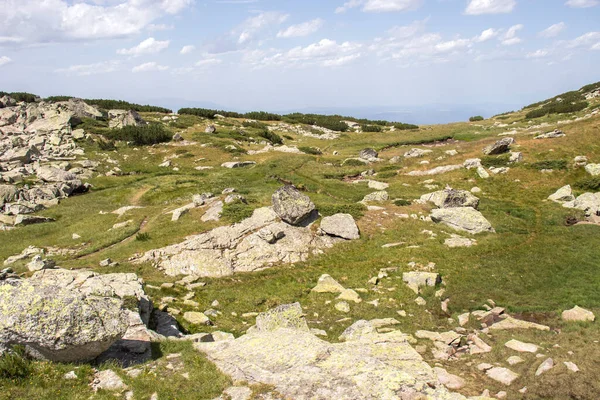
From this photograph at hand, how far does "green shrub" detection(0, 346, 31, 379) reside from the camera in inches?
478

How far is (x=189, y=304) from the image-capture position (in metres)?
26.7

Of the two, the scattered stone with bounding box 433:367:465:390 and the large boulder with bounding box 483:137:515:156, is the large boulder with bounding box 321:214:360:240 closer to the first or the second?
the scattered stone with bounding box 433:367:465:390

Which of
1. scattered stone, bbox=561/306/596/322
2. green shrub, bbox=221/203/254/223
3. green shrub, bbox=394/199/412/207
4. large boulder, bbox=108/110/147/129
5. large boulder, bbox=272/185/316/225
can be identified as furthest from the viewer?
large boulder, bbox=108/110/147/129

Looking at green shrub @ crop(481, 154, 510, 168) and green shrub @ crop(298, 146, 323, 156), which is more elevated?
green shrub @ crop(298, 146, 323, 156)

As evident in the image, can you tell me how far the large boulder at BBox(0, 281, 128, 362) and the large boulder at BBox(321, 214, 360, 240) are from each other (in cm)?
2531

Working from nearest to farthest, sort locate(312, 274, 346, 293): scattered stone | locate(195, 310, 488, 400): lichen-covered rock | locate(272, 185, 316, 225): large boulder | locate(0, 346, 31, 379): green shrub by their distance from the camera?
1. locate(0, 346, 31, 379): green shrub
2. locate(195, 310, 488, 400): lichen-covered rock
3. locate(312, 274, 346, 293): scattered stone
4. locate(272, 185, 316, 225): large boulder

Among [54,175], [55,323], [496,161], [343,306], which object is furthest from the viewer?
[54,175]

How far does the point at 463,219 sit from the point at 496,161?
2618cm

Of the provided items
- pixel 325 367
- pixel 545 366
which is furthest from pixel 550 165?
pixel 325 367

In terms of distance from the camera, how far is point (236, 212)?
39469 millimetres

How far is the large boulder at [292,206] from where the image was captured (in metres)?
37.7

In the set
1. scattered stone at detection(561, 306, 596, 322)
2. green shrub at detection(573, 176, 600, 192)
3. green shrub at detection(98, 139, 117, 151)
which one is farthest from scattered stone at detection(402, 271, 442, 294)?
green shrub at detection(98, 139, 117, 151)

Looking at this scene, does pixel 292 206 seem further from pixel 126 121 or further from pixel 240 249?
pixel 126 121

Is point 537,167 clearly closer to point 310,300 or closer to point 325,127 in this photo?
point 310,300
